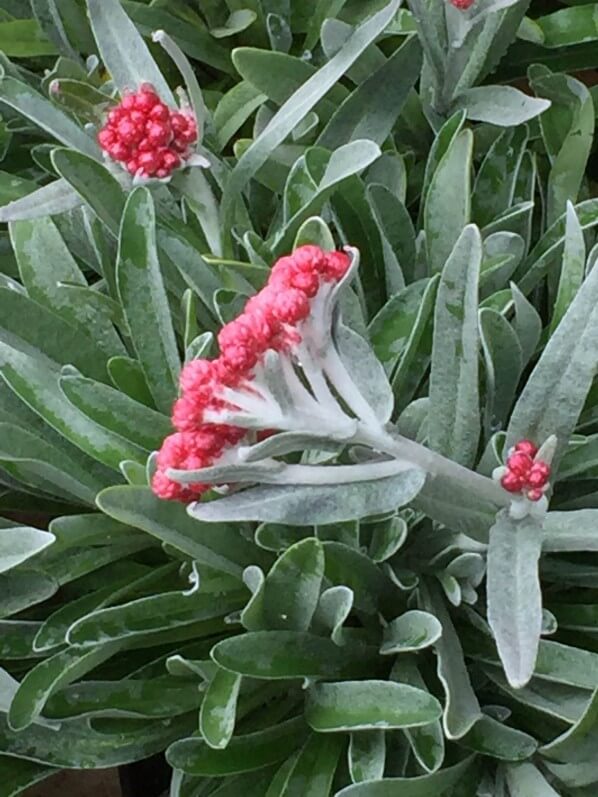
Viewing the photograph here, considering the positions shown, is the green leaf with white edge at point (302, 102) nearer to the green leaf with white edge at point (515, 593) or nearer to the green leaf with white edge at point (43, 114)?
the green leaf with white edge at point (43, 114)

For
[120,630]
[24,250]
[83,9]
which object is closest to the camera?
[120,630]

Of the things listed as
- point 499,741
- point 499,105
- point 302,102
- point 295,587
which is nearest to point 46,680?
point 295,587

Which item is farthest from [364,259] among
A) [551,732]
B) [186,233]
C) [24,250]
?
[551,732]

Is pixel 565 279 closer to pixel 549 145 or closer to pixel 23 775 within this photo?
pixel 549 145

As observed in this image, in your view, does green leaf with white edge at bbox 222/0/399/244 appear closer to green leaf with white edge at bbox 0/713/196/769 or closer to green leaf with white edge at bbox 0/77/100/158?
green leaf with white edge at bbox 0/77/100/158

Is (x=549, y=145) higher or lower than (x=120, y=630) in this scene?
higher

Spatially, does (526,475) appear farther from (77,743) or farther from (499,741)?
(77,743)
